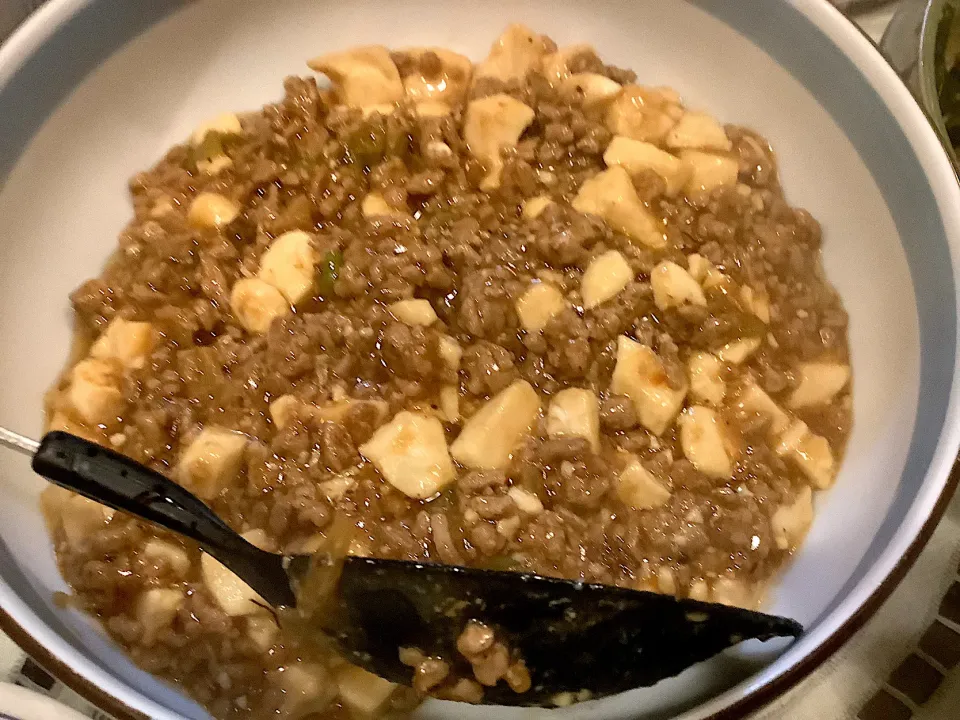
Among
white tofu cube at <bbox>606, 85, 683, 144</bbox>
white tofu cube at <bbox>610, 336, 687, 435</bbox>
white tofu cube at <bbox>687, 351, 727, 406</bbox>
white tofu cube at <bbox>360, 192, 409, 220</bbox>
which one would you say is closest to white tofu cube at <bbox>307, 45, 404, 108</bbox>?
white tofu cube at <bbox>360, 192, 409, 220</bbox>

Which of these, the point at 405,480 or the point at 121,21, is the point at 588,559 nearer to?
the point at 405,480

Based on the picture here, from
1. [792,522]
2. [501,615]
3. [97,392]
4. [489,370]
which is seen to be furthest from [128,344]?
[792,522]

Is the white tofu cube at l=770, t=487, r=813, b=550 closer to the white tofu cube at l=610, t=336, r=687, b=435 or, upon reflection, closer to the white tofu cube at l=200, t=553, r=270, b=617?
the white tofu cube at l=610, t=336, r=687, b=435

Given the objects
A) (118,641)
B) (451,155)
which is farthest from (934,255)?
(118,641)

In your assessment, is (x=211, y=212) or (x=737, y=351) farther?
(x=211, y=212)

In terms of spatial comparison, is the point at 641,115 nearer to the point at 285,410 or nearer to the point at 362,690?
the point at 285,410


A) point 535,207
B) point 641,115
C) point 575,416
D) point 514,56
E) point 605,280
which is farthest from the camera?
point 514,56

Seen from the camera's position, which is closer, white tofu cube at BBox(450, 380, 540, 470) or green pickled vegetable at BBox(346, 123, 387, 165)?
white tofu cube at BBox(450, 380, 540, 470)
